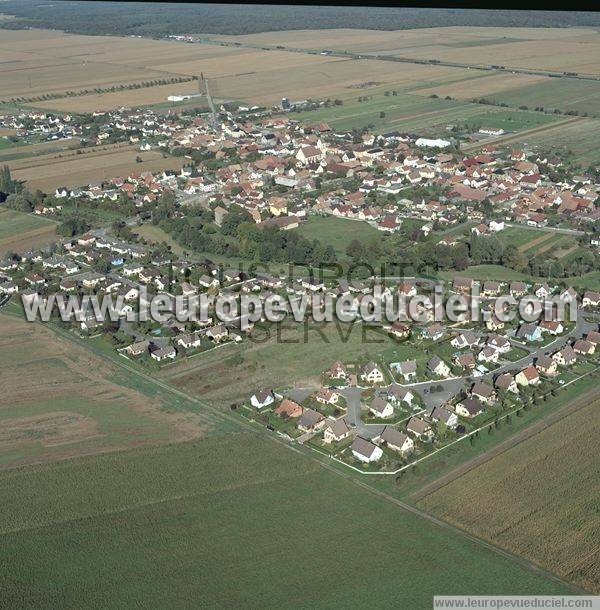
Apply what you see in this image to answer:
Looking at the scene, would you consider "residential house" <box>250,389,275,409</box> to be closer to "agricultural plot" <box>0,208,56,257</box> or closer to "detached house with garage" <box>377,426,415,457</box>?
"detached house with garage" <box>377,426,415,457</box>

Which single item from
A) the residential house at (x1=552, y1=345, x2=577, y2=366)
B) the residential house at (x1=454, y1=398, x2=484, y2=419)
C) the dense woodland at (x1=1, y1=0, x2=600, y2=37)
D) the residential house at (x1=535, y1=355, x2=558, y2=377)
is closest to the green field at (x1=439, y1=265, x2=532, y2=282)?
the residential house at (x1=552, y1=345, x2=577, y2=366)

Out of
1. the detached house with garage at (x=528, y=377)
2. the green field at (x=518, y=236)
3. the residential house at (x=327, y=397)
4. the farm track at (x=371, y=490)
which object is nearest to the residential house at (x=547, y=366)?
the detached house with garage at (x=528, y=377)

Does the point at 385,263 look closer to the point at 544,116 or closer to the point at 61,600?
the point at 61,600

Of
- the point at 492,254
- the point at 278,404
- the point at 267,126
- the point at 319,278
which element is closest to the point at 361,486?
the point at 278,404

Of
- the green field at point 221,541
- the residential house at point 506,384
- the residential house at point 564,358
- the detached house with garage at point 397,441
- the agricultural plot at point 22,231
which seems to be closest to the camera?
the green field at point 221,541

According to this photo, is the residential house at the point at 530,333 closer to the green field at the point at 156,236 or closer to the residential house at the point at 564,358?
the residential house at the point at 564,358

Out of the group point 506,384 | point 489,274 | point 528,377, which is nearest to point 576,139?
point 489,274
